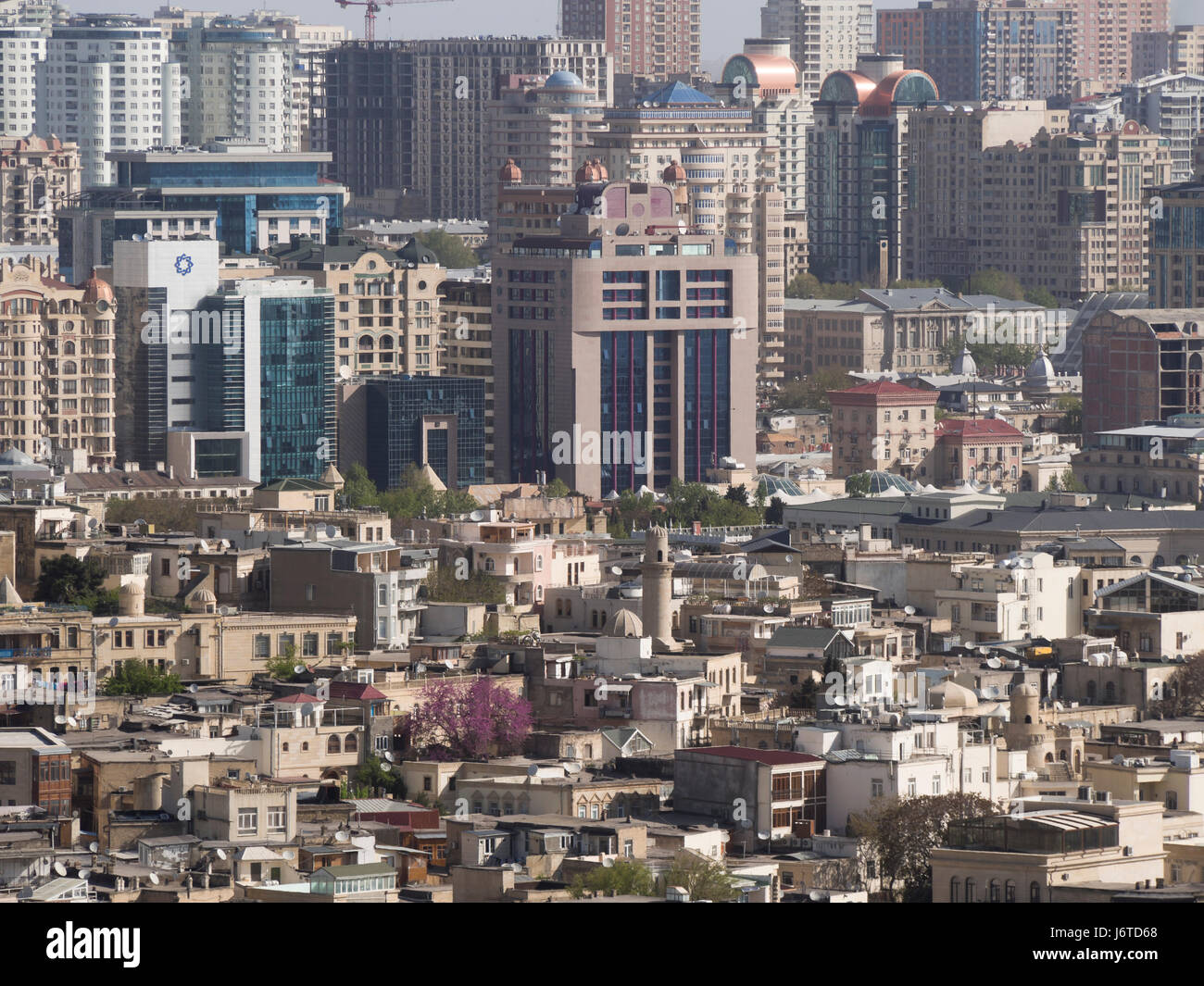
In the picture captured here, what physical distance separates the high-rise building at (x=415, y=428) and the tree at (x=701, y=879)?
237 feet

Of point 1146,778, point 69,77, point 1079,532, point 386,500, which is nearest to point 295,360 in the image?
point 386,500

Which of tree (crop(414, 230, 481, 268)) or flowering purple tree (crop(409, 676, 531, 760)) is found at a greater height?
tree (crop(414, 230, 481, 268))

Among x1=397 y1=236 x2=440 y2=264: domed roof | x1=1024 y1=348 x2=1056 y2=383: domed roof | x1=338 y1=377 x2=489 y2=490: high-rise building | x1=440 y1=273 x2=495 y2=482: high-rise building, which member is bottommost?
x1=338 y1=377 x2=489 y2=490: high-rise building

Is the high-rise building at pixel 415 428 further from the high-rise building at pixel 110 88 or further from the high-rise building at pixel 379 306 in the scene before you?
the high-rise building at pixel 110 88

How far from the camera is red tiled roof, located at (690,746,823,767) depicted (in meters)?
45.2

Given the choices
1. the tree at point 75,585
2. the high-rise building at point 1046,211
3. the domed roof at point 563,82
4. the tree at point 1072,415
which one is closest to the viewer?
the tree at point 75,585

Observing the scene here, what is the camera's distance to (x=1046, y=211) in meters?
188

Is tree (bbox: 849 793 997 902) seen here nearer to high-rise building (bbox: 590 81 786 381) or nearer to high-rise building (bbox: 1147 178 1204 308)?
high-rise building (bbox: 1147 178 1204 308)

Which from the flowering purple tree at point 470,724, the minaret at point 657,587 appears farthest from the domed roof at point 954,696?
the flowering purple tree at point 470,724

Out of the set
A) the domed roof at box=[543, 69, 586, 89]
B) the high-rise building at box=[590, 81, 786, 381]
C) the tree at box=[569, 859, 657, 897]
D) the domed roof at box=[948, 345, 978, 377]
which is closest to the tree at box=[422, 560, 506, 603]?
the tree at box=[569, 859, 657, 897]

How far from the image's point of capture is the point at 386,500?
3558 inches

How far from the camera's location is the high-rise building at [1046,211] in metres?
184

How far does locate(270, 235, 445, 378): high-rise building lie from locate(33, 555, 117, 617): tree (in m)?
56.2

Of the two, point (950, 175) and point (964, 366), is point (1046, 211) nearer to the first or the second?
point (950, 175)
